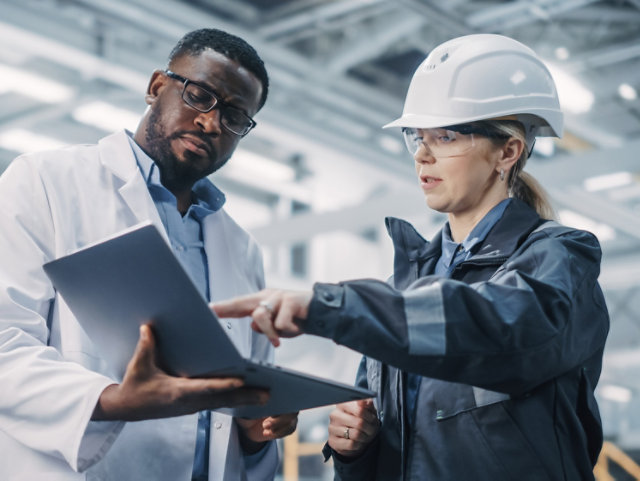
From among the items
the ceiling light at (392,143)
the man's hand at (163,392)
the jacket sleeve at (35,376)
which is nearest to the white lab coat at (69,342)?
the jacket sleeve at (35,376)

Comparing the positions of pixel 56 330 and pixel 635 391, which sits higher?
pixel 635 391

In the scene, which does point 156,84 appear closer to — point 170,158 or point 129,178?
point 170,158

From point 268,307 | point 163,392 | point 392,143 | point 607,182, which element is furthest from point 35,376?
point 607,182

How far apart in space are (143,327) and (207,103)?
970mm

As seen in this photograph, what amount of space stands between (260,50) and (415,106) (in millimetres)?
3519

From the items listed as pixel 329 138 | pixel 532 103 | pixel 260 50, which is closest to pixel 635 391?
pixel 329 138

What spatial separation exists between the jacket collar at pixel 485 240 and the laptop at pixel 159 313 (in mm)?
513

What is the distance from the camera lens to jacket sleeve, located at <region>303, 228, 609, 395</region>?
144cm

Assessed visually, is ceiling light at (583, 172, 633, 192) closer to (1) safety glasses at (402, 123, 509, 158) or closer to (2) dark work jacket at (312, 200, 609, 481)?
(1) safety glasses at (402, 123, 509, 158)

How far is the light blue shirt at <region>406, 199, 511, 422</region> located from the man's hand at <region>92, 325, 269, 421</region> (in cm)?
46

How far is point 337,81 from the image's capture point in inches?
238

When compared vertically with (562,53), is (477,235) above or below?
below

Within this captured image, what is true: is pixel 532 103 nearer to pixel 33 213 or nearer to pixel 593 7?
pixel 33 213

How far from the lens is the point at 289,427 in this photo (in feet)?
6.81
